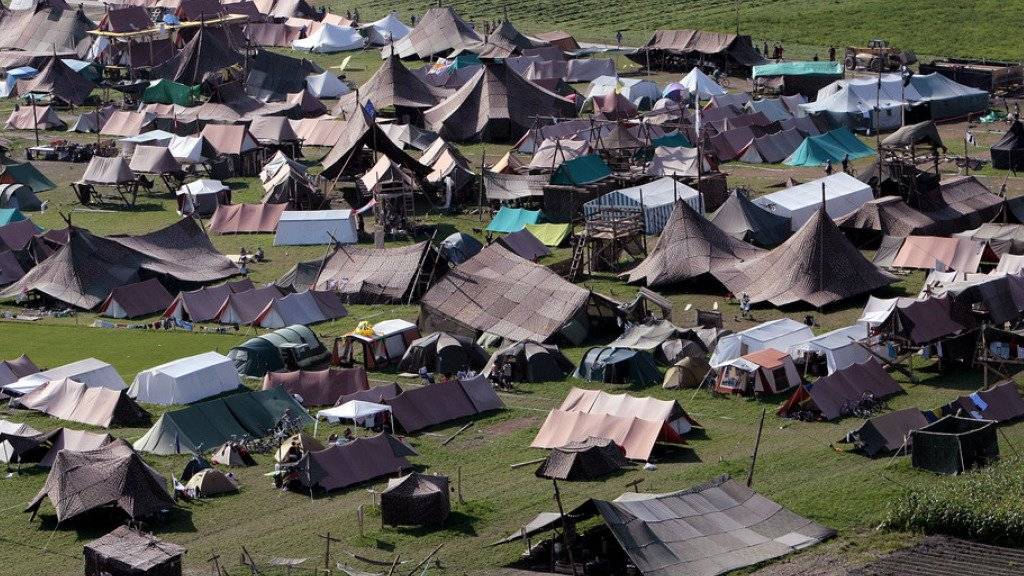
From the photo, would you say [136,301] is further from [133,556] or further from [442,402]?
[133,556]

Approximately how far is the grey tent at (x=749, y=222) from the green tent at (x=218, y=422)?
21.9 metres

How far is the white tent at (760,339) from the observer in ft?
154

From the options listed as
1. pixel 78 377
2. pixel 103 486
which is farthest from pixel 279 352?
pixel 103 486

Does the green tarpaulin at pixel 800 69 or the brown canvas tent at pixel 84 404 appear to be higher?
the green tarpaulin at pixel 800 69

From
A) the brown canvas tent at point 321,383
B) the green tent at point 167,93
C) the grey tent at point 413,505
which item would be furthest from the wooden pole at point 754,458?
the green tent at point 167,93

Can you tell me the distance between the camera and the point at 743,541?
34.6 metres

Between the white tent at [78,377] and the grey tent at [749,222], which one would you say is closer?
the white tent at [78,377]

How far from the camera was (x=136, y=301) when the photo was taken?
57.1 metres

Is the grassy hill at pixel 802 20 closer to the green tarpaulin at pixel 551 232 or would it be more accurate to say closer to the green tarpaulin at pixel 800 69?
the green tarpaulin at pixel 800 69

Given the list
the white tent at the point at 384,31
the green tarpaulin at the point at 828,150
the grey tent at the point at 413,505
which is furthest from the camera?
the white tent at the point at 384,31

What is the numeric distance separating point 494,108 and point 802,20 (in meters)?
37.7

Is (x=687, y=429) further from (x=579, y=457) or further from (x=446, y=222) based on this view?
(x=446, y=222)

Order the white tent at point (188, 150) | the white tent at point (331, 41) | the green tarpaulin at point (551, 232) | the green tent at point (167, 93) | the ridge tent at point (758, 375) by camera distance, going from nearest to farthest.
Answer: the ridge tent at point (758, 375) → the green tarpaulin at point (551, 232) → the white tent at point (188, 150) → the green tent at point (167, 93) → the white tent at point (331, 41)

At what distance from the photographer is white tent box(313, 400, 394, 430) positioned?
142 feet
